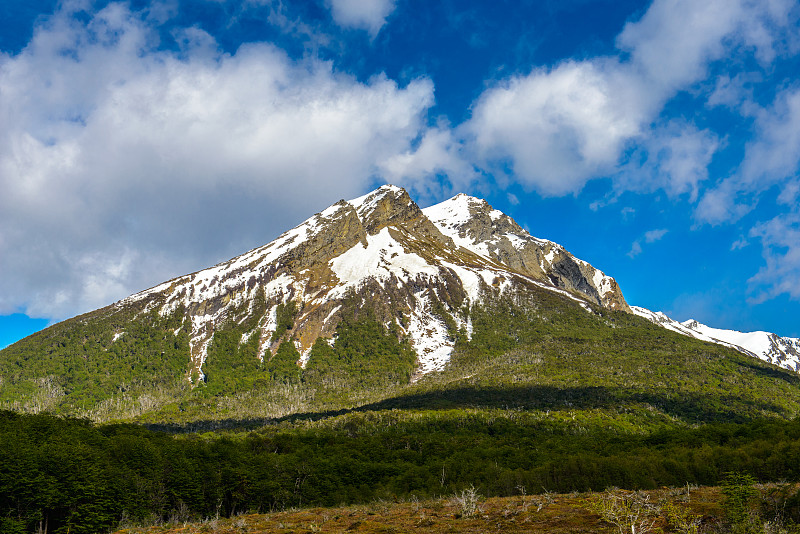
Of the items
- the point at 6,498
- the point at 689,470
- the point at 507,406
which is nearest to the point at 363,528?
the point at 6,498

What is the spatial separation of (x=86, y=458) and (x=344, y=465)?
59.3 metres

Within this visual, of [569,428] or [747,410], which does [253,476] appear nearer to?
[569,428]

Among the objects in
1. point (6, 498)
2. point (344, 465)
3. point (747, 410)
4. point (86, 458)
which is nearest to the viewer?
point (6, 498)

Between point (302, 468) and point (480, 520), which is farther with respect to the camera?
point (302, 468)

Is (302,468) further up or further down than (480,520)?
further up

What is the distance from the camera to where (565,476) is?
80.9 meters

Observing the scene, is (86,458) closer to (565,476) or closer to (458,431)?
(565,476)

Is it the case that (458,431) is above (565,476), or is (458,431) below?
above

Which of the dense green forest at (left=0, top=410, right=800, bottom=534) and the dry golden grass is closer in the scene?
the dry golden grass

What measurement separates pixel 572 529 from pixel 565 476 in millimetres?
64997

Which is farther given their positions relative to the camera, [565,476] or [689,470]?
[565,476]

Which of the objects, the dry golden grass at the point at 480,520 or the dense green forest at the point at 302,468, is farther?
the dense green forest at the point at 302,468

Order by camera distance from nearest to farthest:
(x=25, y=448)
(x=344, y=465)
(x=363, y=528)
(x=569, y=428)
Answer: (x=363, y=528)
(x=25, y=448)
(x=344, y=465)
(x=569, y=428)

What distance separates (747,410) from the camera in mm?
193875
